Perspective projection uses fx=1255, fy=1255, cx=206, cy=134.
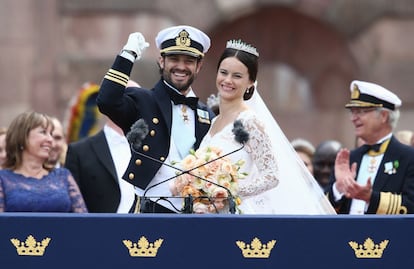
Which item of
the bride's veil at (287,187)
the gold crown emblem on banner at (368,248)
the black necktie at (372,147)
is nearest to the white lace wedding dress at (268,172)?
the bride's veil at (287,187)

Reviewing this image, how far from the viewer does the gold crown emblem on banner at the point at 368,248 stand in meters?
5.44

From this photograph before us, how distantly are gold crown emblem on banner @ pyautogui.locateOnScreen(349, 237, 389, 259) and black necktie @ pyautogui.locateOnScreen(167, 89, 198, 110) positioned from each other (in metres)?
1.67

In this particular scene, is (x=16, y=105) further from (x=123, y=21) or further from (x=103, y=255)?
(x=103, y=255)

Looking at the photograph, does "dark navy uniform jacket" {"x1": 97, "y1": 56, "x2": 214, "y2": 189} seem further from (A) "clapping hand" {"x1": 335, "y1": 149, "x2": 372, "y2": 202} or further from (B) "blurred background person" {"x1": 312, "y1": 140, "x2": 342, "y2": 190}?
(B) "blurred background person" {"x1": 312, "y1": 140, "x2": 342, "y2": 190}

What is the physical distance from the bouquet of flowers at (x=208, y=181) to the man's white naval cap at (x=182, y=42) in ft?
2.34

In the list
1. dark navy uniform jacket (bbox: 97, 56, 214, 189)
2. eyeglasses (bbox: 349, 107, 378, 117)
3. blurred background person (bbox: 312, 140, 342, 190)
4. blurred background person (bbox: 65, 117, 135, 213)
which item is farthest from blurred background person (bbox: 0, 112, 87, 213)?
blurred background person (bbox: 312, 140, 342, 190)

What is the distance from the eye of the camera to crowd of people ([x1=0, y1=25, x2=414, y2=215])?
638 centimetres

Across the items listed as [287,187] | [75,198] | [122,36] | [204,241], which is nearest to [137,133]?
[204,241]

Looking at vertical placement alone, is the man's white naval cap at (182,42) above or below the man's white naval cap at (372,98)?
above

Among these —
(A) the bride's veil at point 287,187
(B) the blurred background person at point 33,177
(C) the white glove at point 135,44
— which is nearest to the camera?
(C) the white glove at point 135,44

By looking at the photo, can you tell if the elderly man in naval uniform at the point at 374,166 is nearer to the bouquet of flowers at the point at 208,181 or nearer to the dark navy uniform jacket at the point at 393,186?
the dark navy uniform jacket at the point at 393,186

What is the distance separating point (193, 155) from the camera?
626 centimetres

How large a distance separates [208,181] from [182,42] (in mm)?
929

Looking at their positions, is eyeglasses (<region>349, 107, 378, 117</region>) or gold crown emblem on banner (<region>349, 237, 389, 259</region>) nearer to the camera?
gold crown emblem on banner (<region>349, 237, 389, 259</region>)
